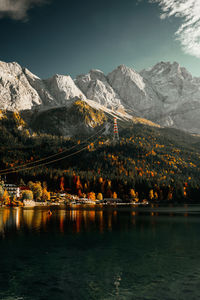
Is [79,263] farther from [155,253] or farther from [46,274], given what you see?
[155,253]

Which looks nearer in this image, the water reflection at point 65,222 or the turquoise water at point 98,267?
the turquoise water at point 98,267

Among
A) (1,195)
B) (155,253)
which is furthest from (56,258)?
(1,195)

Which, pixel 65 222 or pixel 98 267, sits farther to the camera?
pixel 65 222

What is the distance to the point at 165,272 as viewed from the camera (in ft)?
111

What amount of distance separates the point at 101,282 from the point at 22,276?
9.00 meters

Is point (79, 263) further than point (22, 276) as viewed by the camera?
Yes

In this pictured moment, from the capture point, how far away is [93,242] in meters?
55.0

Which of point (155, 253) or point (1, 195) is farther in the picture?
point (1, 195)

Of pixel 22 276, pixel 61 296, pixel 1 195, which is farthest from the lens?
pixel 1 195

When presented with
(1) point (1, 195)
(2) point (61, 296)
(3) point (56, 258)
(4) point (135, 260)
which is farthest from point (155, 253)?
(1) point (1, 195)

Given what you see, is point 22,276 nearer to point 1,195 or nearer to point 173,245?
point 173,245

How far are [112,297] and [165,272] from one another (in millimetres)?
10452

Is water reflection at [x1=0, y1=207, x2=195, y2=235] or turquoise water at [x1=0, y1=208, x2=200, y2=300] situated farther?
water reflection at [x1=0, y1=207, x2=195, y2=235]

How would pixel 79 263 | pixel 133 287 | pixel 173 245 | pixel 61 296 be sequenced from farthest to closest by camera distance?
pixel 173 245 → pixel 79 263 → pixel 133 287 → pixel 61 296
